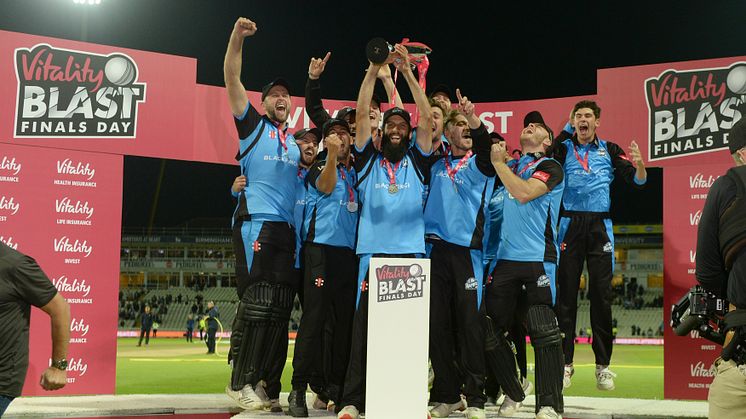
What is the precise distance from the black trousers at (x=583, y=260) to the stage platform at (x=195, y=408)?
76 cm

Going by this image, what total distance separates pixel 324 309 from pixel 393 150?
1.46m

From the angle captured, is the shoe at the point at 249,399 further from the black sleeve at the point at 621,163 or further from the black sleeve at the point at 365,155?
the black sleeve at the point at 621,163

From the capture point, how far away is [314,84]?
7.72m

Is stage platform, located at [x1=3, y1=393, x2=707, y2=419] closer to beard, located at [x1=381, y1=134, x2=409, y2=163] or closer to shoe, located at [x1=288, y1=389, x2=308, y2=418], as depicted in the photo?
shoe, located at [x1=288, y1=389, x2=308, y2=418]

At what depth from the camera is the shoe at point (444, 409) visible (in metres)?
6.70

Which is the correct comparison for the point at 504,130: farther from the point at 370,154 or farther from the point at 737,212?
the point at 737,212

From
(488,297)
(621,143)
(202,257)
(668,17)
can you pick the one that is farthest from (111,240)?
(202,257)

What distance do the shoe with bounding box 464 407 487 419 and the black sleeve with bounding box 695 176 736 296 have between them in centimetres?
294

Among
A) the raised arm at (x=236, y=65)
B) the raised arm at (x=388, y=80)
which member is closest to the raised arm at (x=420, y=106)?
the raised arm at (x=388, y=80)

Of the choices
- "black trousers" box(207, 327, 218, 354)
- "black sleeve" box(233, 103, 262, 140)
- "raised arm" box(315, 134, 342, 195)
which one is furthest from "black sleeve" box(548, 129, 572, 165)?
"black trousers" box(207, 327, 218, 354)

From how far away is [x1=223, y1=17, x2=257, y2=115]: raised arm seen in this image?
6895mm

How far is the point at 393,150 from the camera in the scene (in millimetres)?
6637

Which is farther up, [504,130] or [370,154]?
[504,130]

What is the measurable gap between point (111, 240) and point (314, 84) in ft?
10.3
